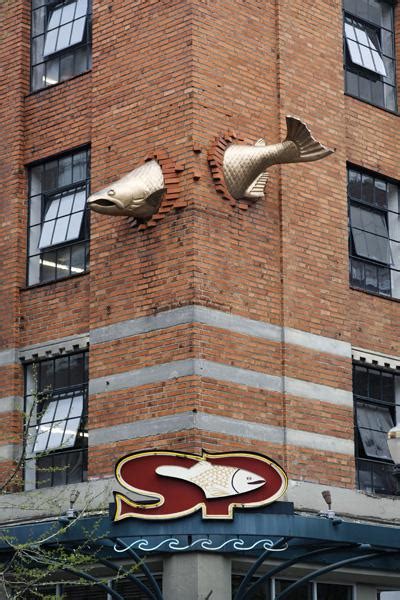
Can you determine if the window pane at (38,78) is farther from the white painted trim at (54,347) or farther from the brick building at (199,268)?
the white painted trim at (54,347)

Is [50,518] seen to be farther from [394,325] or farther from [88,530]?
[394,325]

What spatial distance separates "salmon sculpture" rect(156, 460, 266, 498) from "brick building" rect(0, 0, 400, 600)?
3.68 ft

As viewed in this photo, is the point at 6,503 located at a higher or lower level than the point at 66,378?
lower

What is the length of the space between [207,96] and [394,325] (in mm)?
5585

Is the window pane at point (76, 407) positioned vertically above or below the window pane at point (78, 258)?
below

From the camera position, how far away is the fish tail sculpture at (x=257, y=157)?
21750mm

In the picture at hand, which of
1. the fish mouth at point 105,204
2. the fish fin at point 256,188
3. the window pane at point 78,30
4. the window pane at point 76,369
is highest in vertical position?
the window pane at point 78,30

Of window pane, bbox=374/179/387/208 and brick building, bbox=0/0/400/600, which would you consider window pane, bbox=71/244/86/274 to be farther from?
window pane, bbox=374/179/387/208

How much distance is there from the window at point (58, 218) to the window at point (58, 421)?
5.42 feet

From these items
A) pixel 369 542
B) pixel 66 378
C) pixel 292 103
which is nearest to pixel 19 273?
pixel 66 378

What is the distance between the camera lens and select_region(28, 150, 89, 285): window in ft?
78.6

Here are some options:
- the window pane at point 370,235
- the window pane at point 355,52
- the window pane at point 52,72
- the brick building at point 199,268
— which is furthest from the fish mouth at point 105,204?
the window pane at point 355,52

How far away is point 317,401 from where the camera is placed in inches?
881

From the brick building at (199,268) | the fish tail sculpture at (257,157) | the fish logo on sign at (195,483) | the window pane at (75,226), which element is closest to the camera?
the fish logo on sign at (195,483)
